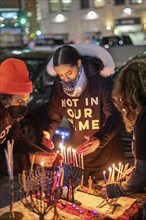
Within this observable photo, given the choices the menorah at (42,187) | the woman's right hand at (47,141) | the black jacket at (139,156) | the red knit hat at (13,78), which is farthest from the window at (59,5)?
the black jacket at (139,156)

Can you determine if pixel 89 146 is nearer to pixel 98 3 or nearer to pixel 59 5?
pixel 98 3

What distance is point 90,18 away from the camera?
40.5 meters

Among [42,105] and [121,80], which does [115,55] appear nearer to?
[42,105]

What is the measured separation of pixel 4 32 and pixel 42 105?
40.1ft

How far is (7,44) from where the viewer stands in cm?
2022

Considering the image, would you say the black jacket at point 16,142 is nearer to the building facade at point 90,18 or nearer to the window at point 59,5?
the building facade at point 90,18

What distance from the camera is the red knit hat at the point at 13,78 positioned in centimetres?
351

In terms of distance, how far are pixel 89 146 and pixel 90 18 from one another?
3808 centimetres

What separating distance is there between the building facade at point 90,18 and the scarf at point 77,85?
106ft

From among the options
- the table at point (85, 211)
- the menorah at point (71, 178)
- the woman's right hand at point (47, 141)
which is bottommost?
the table at point (85, 211)

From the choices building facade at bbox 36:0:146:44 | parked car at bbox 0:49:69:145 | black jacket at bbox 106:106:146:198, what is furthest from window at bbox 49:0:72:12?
black jacket at bbox 106:106:146:198

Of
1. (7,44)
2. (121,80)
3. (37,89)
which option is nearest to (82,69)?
(121,80)

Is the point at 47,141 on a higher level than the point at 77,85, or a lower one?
lower

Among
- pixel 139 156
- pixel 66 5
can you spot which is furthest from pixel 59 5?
pixel 139 156
